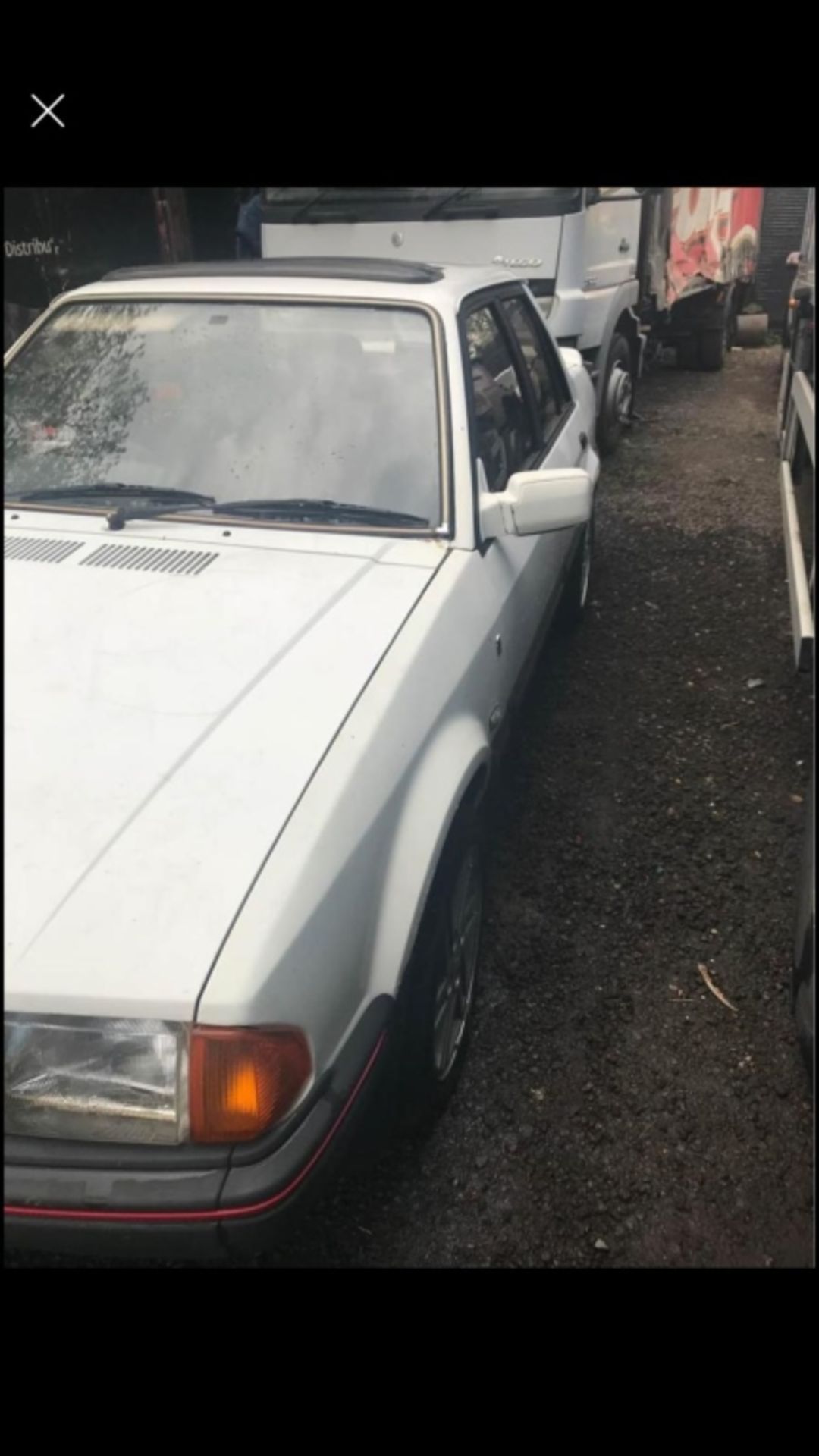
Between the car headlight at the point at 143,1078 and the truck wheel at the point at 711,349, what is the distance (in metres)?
10.9

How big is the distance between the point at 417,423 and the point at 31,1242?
208 centimetres

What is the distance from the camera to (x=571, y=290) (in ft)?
21.7

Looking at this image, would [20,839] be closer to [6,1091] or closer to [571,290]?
[6,1091]

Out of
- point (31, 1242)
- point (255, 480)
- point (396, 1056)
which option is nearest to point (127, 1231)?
point (31, 1242)

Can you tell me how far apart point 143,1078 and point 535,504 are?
1.77 metres

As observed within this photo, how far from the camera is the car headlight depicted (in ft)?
4.96

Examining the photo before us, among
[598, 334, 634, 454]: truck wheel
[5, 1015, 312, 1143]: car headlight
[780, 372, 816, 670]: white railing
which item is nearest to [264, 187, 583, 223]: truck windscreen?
[598, 334, 634, 454]: truck wheel

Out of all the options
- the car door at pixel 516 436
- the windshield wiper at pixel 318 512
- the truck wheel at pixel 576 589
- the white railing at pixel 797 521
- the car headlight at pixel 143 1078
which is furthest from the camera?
the truck wheel at pixel 576 589

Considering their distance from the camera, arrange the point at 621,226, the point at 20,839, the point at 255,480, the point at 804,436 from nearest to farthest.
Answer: the point at 20,839, the point at 255,480, the point at 804,436, the point at 621,226

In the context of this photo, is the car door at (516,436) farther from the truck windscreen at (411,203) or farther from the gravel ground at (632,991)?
the truck windscreen at (411,203)

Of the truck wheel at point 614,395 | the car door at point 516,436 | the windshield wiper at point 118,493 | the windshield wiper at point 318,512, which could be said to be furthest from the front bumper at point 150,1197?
the truck wheel at point 614,395

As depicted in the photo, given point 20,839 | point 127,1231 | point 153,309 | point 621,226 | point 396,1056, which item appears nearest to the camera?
point 127,1231

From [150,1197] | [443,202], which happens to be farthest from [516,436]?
[443,202]

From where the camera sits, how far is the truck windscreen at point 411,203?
6395mm
